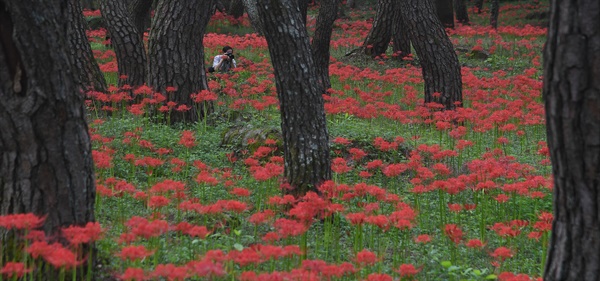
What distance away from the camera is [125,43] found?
456 inches

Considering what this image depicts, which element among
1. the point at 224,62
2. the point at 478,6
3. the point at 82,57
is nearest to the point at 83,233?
the point at 82,57

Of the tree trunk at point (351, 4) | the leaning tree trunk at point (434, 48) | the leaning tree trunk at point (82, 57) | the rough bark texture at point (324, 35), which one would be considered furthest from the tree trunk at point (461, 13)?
the leaning tree trunk at point (82, 57)

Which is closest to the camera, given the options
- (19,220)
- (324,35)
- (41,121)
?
(19,220)

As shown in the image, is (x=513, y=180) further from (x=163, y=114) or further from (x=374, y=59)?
(x=374, y=59)

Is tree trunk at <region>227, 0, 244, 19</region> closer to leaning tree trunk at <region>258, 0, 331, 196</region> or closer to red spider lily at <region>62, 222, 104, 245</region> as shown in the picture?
leaning tree trunk at <region>258, 0, 331, 196</region>

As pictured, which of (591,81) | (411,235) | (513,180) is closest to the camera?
(591,81)

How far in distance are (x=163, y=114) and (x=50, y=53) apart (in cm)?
630

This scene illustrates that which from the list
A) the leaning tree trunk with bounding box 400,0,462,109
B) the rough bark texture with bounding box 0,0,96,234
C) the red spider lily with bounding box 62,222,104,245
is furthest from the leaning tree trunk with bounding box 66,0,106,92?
the red spider lily with bounding box 62,222,104,245

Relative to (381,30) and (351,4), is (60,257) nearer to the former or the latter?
(381,30)

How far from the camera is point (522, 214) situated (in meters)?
7.17

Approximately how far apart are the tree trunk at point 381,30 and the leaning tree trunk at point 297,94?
12.0 meters

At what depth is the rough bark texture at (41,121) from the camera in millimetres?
4043

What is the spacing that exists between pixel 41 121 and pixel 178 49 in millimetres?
6339

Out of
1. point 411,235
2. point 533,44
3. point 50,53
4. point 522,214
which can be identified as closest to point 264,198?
point 411,235
